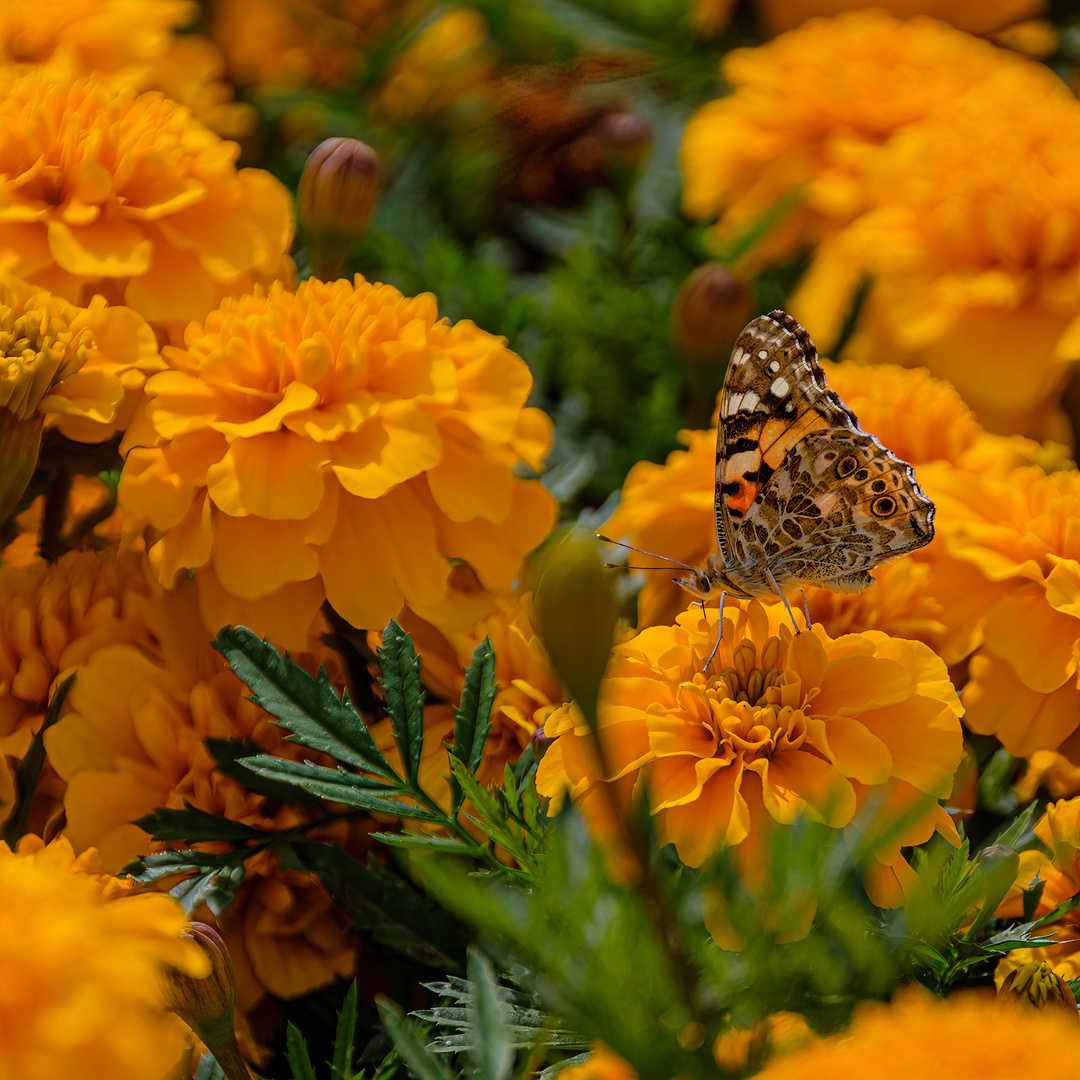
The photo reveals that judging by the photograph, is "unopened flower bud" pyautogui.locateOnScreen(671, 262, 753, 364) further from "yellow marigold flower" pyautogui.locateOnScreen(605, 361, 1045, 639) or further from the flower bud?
the flower bud

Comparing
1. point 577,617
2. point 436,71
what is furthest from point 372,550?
point 436,71

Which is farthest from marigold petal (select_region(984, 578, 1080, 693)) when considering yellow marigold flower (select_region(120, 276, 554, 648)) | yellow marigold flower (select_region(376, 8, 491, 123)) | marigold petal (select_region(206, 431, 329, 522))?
yellow marigold flower (select_region(376, 8, 491, 123))

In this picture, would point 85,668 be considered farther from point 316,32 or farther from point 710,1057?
point 316,32

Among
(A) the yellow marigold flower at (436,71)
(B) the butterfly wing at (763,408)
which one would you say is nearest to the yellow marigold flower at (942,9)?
(A) the yellow marigold flower at (436,71)

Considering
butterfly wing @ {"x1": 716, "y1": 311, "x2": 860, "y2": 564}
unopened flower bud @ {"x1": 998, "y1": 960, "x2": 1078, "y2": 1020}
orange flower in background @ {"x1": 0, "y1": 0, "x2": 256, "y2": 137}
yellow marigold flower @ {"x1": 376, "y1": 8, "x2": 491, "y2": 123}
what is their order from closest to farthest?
unopened flower bud @ {"x1": 998, "y1": 960, "x2": 1078, "y2": 1020} → butterfly wing @ {"x1": 716, "y1": 311, "x2": 860, "y2": 564} → orange flower in background @ {"x1": 0, "y1": 0, "x2": 256, "y2": 137} → yellow marigold flower @ {"x1": 376, "y1": 8, "x2": 491, "y2": 123}

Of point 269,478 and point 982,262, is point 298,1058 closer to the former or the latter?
point 269,478

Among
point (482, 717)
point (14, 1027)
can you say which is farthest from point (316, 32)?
point (14, 1027)

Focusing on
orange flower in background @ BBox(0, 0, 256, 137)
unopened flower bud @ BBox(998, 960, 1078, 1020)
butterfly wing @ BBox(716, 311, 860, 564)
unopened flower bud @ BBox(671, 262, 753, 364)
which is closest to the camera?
unopened flower bud @ BBox(998, 960, 1078, 1020)

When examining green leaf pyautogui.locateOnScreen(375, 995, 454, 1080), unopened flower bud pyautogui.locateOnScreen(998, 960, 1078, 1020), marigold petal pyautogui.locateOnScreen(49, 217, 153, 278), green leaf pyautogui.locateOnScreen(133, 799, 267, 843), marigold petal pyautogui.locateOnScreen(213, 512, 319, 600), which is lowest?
green leaf pyautogui.locateOnScreen(133, 799, 267, 843)
